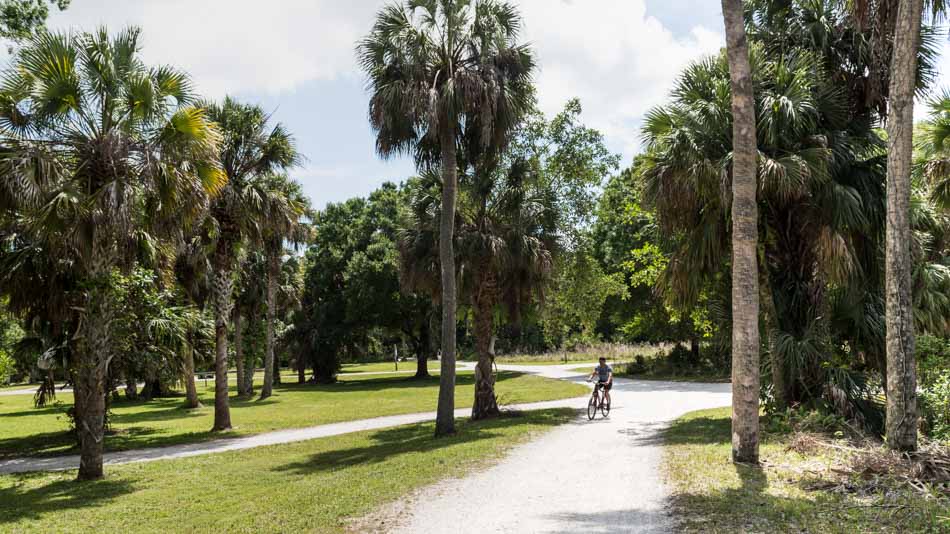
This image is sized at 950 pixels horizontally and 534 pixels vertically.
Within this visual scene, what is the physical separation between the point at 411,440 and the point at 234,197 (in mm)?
9269

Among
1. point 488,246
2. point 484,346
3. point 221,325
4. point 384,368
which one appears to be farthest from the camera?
point 384,368

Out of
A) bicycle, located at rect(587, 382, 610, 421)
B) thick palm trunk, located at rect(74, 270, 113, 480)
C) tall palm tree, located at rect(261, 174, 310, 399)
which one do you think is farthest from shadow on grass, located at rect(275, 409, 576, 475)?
tall palm tree, located at rect(261, 174, 310, 399)

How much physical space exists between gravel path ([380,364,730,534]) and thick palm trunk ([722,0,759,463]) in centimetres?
147

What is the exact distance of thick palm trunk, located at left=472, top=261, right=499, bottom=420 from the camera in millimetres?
19188

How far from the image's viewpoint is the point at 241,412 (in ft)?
85.6

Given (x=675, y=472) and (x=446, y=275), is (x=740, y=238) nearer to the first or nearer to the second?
(x=675, y=472)

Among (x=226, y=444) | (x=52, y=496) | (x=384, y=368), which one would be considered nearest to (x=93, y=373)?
(x=52, y=496)

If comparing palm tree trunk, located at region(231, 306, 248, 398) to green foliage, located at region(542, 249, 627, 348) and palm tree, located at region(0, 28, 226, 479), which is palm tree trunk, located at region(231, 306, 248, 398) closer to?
green foliage, located at region(542, 249, 627, 348)

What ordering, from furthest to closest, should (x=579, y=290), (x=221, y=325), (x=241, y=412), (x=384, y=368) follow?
(x=384, y=368)
(x=241, y=412)
(x=579, y=290)
(x=221, y=325)

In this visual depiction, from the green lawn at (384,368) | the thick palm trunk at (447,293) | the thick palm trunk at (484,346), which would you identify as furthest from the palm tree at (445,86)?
the green lawn at (384,368)

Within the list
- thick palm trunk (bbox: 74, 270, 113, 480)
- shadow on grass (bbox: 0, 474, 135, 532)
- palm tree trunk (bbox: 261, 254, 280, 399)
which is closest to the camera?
shadow on grass (bbox: 0, 474, 135, 532)

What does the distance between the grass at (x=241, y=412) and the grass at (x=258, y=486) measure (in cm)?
498

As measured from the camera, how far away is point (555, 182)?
24.2m

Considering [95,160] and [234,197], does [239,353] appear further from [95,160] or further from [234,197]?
[95,160]
